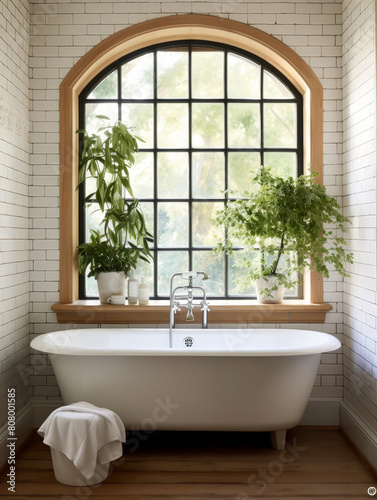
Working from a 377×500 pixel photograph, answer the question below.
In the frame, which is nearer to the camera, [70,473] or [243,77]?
[70,473]

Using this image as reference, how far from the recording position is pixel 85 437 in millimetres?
2523

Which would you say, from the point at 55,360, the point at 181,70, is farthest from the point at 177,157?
the point at 55,360

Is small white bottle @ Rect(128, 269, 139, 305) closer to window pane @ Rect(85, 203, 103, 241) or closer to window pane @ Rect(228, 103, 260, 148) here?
window pane @ Rect(85, 203, 103, 241)

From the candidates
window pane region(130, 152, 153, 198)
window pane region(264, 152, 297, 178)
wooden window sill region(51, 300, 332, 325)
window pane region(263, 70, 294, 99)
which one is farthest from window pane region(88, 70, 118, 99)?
wooden window sill region(51, 300, 332, 325)

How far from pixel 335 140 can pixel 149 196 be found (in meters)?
1.48

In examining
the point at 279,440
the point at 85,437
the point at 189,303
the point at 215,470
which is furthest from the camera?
the point at 189,303

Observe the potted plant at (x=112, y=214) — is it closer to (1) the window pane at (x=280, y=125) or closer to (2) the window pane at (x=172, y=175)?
(2) the window pane at (x=172, y=175)

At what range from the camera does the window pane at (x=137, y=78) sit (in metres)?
3.75

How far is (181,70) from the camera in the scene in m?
3.75

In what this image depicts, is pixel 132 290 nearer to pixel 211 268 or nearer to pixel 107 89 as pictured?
pixel 211 268

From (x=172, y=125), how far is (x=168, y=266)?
1128 millimetres

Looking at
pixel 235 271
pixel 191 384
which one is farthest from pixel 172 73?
pixel 191 384

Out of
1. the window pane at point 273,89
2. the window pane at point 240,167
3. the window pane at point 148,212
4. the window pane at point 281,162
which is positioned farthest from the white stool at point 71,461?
the window pane at point 273,89

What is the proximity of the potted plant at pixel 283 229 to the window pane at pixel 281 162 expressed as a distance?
8.4 inches
